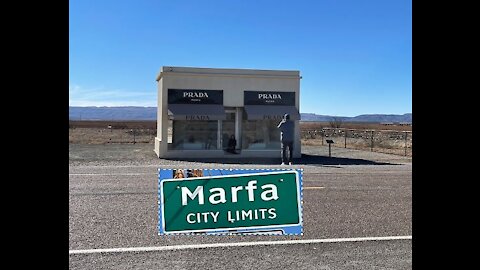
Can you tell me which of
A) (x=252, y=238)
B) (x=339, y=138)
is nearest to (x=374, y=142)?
(x=339, y=138)

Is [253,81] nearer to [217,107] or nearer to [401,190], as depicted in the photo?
[217,107]

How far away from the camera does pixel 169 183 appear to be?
2.14 meters

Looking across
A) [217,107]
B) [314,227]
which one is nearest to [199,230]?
[314,227]

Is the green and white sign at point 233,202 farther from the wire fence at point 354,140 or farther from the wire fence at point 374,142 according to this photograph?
the wire fence at point 374,142

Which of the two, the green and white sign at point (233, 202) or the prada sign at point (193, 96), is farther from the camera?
the prada sign at point (193, 96)

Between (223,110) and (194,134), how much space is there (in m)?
1.71

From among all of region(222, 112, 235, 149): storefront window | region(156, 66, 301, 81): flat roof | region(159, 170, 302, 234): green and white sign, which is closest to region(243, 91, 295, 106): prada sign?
region(156, 66, 301, 81): flat roof

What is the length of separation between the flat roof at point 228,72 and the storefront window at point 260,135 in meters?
2.19

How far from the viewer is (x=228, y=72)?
19.6 meters

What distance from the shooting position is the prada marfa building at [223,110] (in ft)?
63.2

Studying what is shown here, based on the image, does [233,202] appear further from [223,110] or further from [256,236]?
[223,110]

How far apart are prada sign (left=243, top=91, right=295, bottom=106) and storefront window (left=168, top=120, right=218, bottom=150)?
1.90 m

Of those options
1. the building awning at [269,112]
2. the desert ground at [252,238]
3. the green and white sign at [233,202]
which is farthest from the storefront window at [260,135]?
the green and white sign at [233,202]
